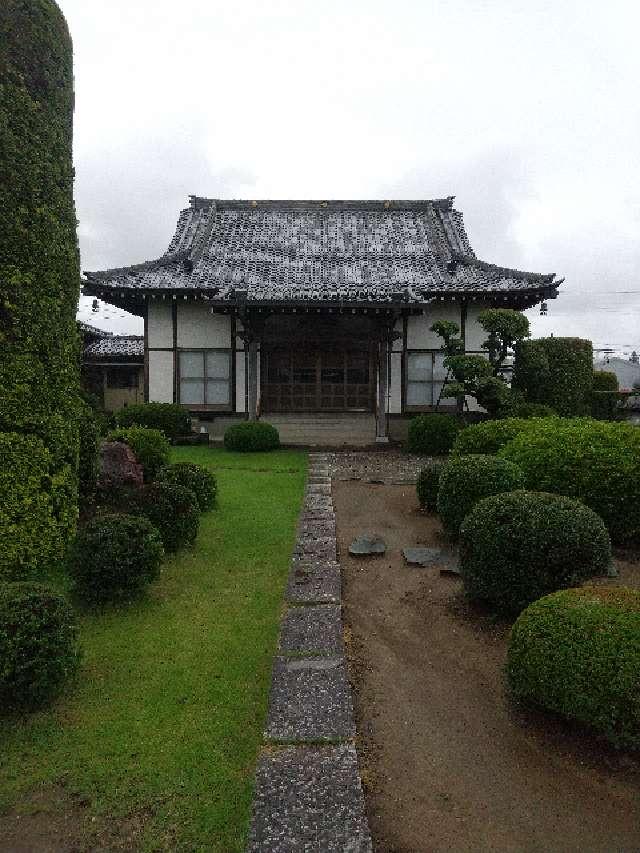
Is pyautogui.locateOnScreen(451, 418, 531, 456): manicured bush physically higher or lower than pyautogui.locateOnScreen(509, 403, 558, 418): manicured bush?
lower

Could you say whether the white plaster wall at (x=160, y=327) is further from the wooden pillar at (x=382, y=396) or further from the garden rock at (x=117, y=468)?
the garden rock at (x=117, y=468)

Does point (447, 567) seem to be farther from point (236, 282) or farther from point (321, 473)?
point (236, 282)

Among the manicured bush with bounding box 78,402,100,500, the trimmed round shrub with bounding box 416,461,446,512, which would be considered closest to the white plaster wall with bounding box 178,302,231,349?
→ the trimmed round shrub with bounding box 416,461,446,512

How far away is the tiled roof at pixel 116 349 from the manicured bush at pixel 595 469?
71.4ft

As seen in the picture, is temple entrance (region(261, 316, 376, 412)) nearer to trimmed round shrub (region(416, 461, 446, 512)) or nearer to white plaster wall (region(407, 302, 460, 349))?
white plaster wall (region(407, 302, 460, 349))

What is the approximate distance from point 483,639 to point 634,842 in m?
2.08

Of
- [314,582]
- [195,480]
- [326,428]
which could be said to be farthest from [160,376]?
[314,582]

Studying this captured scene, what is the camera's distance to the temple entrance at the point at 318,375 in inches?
708

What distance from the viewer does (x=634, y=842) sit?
2676 millimetres

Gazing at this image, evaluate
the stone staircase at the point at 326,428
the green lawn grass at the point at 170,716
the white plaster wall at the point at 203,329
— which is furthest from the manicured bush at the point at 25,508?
the white plaster wall at the point at 203,329

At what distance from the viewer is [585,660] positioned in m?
3.24

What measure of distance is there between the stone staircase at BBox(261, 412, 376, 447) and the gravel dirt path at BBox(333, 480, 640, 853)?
11664 millimetres

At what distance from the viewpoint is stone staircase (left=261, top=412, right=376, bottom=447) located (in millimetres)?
16984

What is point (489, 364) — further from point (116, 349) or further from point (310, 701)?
point (116, 349)
